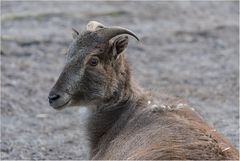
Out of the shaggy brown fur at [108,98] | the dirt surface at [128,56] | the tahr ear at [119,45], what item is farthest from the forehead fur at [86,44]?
the dirt surface at [128,56]

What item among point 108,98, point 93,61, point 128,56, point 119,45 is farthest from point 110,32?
point 128,56

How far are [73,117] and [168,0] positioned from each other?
10380 mm

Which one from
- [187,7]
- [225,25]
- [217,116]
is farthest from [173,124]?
[187,7]

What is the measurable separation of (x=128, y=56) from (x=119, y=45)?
7527 mm

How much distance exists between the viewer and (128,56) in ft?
53.1

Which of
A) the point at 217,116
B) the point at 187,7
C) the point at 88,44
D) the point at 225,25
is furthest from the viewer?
the point at 187,7

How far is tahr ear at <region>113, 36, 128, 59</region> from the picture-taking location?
28.3 feet

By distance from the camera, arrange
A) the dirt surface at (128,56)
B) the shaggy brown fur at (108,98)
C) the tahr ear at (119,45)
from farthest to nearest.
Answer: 1. the dirt surface at (128,56)
2. the tahr ear at (119,45)
3. the shaggy brown fur at (108,98)

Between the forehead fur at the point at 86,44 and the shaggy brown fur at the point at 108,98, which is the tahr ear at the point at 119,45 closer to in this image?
the shaggy brown fur at the point at 108,98

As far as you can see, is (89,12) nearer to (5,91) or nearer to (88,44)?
(5,91)

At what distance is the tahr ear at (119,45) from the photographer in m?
8.62

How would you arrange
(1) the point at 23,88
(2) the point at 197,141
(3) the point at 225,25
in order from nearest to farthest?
(2) the point at 197,141, (1) the point at 23,88, (3) the point at 225,25

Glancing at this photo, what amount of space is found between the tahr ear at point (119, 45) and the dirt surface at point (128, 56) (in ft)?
2.90

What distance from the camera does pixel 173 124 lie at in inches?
297
